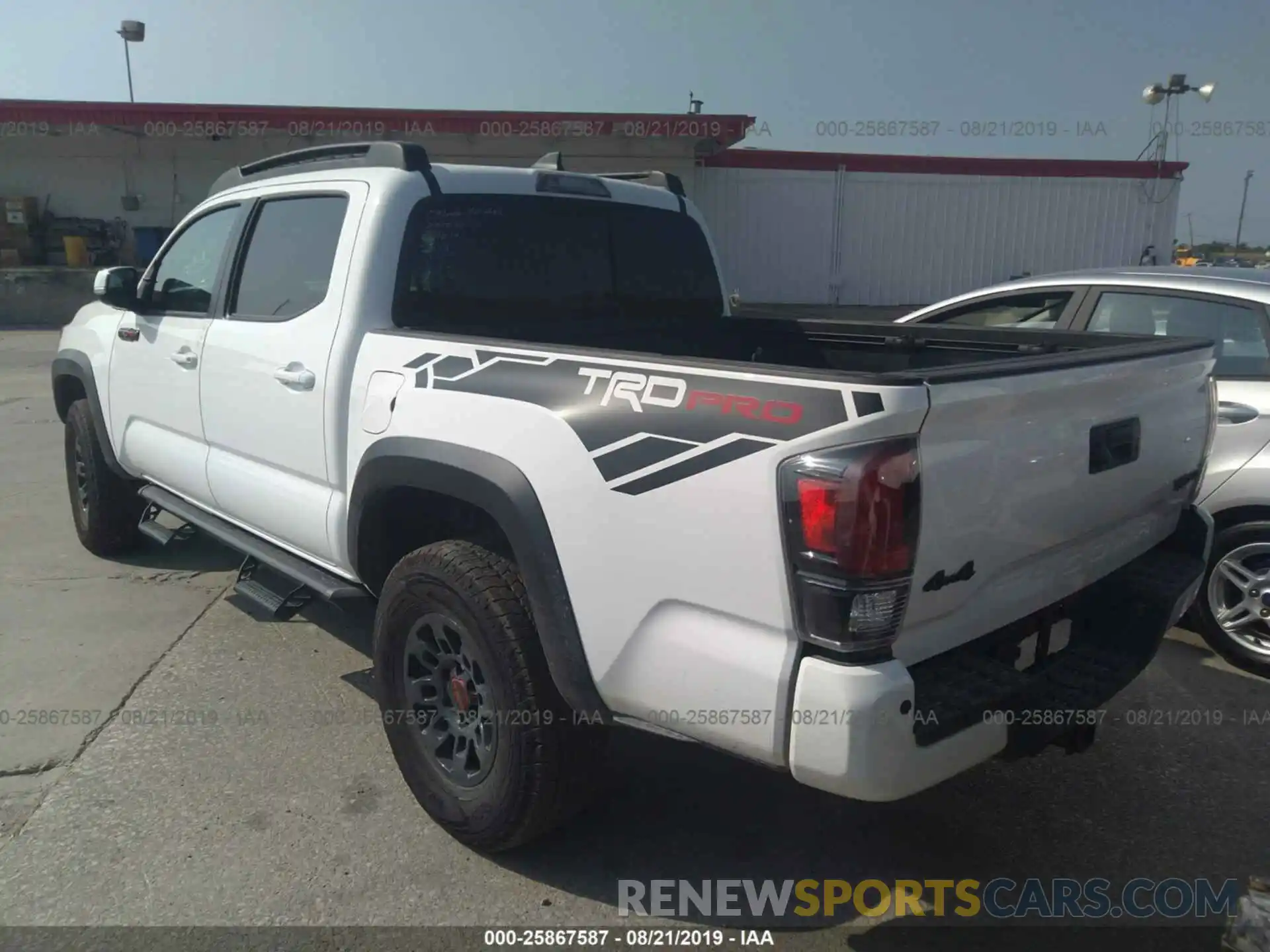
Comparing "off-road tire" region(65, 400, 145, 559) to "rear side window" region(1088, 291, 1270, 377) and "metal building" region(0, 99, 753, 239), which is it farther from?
"metal building" region(0, 99, 753, 239)

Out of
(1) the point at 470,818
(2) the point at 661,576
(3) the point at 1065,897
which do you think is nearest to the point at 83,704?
(1) the point at 470,818

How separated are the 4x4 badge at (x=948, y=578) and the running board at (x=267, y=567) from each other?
2052mm


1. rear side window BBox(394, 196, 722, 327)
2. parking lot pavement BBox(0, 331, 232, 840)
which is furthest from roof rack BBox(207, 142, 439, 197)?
parking lot pavement BBox(0, 331, 232, 840)

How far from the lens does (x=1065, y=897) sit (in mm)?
2855

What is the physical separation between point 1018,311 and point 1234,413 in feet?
4.76

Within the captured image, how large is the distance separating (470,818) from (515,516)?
0.97 metres

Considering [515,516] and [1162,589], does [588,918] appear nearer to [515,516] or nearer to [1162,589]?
[515,516]

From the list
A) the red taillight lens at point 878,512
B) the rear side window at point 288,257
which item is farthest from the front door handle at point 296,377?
the red taillight lens at point 878,512

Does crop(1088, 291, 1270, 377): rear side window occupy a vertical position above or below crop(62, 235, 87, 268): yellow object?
below

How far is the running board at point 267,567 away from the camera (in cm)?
351

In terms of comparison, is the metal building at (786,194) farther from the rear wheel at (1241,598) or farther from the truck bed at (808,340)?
the rear wheel at (1241,598)

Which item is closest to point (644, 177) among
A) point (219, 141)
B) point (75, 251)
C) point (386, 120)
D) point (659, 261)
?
point (659, 261)

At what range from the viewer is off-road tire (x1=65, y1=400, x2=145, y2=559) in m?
5.46

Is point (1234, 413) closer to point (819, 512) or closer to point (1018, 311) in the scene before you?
point (1018, 311)
